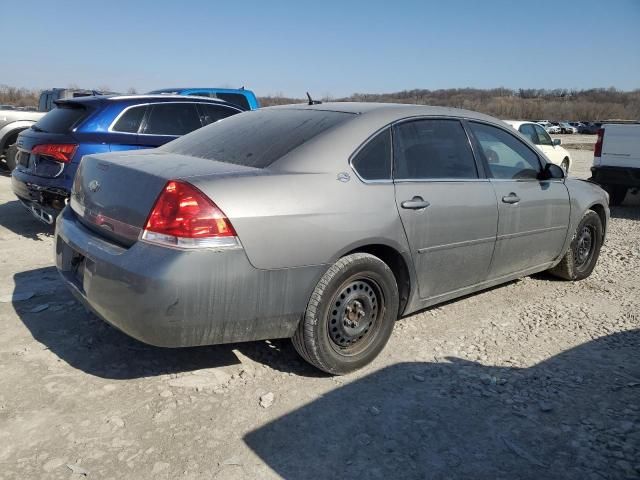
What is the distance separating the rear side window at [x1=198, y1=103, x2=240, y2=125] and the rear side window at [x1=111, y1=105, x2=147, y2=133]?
0.93 m

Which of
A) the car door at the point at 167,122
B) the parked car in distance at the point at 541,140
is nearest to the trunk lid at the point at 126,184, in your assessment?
the car door at the point at 167,122

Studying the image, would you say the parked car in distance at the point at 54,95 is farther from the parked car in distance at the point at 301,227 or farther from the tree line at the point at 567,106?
the tree line at the point at 567,106

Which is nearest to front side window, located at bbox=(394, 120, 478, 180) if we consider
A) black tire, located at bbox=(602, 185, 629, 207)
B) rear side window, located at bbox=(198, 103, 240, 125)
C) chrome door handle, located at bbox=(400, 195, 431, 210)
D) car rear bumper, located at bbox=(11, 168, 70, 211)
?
chrome door handle, located at bbox=(400, 195, 431, 210)

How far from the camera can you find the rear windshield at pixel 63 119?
19.3ft

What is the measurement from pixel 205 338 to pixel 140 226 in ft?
2.14

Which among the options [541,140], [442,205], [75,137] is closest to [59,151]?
[75,137]

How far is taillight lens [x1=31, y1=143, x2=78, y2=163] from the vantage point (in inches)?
221

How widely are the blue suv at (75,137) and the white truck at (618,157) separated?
761cm

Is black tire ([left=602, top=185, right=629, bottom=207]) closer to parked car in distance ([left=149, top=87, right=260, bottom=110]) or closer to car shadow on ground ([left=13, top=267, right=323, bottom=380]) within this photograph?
parked car in distance ([left=149, top=87, right=260, bottom=110])

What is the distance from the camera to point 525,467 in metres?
2.46

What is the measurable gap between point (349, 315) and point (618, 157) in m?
8.53

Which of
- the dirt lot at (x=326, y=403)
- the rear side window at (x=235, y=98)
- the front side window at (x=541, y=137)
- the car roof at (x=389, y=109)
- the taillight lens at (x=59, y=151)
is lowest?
the dirt lot at (x=326, y=403)

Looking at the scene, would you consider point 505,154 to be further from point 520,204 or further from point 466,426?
point 466,426

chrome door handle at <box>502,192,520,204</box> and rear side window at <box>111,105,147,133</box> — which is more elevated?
rear side window at <box>111,105,147,133</box>
